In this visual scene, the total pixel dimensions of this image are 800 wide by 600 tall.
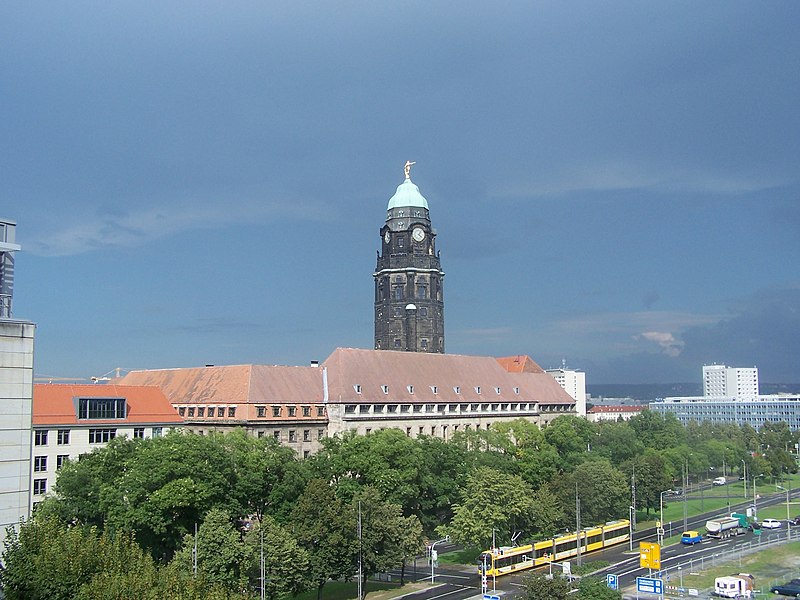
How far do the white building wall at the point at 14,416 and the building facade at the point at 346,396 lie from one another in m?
67.1

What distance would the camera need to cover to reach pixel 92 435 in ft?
322

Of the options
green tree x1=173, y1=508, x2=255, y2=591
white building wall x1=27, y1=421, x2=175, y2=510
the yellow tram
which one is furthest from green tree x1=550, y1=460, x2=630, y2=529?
white building wall x1=27, y1=421, x2=175, y2=510

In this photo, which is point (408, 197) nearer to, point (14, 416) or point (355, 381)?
point (355, 381)

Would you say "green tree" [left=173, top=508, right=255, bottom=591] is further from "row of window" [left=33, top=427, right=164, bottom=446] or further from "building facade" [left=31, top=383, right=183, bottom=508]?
"row of window" [left=33, top=427, right=164, bottom=446]

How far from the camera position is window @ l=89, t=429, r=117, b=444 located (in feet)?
322

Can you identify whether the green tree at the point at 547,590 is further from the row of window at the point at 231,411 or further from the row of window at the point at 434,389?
the row of window at the point at 434,389

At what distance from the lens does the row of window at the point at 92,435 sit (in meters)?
93.3

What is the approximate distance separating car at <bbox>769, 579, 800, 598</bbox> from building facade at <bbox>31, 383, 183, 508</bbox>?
58.6 metres

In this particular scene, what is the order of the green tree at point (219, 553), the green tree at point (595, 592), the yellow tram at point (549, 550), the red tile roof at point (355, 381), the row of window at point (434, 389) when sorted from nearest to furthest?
the green tree at point (595, 592) < the green tree at point (219, 553) < the yellow tram at point (549, 550) < the red tile roof at point (355, 381) < the row of window at point (434, 389)

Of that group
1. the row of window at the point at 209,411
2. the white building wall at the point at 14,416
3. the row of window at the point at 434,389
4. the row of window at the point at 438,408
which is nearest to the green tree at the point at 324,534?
the white building wall at the point at 14,416

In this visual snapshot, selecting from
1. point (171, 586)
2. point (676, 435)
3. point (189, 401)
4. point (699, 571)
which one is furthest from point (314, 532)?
point (676, 435)

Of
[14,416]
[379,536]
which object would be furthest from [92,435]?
[14,416]

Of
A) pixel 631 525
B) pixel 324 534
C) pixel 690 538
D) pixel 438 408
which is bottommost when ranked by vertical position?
pixel 690 538

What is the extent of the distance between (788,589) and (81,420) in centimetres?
7201
